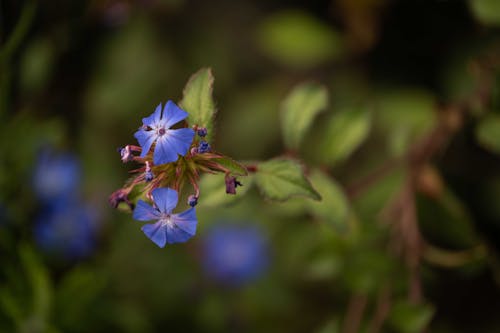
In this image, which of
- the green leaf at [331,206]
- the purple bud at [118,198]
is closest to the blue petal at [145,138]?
the purple bud at [118,198]

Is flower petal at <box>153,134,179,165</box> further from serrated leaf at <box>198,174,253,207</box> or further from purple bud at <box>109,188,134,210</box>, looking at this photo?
serrated leaf at <box>198,174,253,207</box>

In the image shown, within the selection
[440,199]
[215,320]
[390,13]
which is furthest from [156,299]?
[390,13]

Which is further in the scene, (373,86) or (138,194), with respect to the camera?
(373,86)

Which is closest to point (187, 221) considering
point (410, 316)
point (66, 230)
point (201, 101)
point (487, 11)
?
point (201, 101)

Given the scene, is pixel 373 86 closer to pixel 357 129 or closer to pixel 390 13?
pixel 390 13

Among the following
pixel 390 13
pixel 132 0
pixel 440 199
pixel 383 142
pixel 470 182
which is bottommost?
pixel 440 199

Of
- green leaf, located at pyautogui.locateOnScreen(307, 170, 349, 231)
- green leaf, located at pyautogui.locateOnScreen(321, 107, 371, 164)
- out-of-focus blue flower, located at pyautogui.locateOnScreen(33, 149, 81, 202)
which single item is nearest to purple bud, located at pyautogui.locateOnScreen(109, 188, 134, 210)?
green leaf, located at pyautogui.locateOnScreen(307, 170, 349, 231)

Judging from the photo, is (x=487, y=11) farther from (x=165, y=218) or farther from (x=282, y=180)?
(x=165, y=218)
